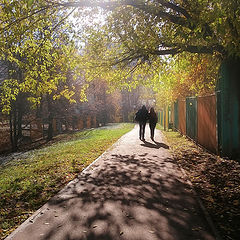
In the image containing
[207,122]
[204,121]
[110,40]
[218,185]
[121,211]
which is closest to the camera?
[121,211]

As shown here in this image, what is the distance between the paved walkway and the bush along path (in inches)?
10.2

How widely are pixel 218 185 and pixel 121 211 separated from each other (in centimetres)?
264

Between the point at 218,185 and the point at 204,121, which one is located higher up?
the point at 204,121

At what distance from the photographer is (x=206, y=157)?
9312 mm

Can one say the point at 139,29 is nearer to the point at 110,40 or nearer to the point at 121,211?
the point at 110,40

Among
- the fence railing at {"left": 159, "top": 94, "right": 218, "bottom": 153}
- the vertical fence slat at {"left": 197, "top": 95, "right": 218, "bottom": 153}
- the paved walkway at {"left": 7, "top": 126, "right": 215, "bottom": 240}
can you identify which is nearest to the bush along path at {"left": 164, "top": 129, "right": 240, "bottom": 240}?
the paved walkway at {"left": 7, "top": 126, "right": 215, "bottom": 240}

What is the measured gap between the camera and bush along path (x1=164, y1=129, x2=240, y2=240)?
13.4 ft

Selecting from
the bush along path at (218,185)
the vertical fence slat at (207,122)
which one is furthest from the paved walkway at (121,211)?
the vertical fence slat at (207,122)

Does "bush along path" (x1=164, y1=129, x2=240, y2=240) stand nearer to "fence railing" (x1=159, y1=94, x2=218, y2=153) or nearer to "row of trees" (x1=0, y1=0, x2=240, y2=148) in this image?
"fence railing" (x1=159, y1=94, x2=218, y2=153)

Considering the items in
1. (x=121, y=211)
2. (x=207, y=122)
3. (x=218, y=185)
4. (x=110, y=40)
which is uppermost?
(x=110, y=40)

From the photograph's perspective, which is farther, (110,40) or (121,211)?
(110,40)

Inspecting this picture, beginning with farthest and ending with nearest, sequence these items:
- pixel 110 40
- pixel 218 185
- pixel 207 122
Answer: pixel 110 40
pixel 207 122
pixel 218 185

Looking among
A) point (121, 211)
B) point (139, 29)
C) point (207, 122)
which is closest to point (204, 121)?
point (207, 122)

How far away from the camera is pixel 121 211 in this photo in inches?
177
